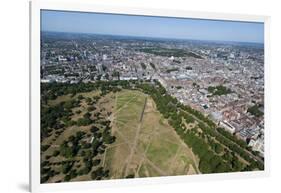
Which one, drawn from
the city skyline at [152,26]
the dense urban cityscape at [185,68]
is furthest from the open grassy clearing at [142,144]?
the city skyline at [152,26]

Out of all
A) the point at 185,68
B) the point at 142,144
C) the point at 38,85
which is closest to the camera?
the point at 38,85

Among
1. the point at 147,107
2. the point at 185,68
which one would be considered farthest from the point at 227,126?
the point at 147,107

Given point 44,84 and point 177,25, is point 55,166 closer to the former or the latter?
point 44,84

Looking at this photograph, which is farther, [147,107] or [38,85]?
[147,107]

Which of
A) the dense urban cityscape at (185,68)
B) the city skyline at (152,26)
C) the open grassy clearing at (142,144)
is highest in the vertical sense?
the city skyline at (152,26)

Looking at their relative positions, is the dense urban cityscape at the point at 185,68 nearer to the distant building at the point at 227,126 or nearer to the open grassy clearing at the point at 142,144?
the distant building at the point at 227,126

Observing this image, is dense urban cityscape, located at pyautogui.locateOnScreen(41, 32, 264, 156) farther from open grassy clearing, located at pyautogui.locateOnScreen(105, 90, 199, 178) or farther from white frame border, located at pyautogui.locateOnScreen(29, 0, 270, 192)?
open grassy clearing, located at pyautogui.locateOnScreen(105, 90, 199, 178)

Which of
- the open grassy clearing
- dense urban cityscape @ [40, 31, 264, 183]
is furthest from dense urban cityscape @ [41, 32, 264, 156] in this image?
the open grassy clearing

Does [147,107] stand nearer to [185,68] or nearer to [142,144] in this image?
[142,144]
